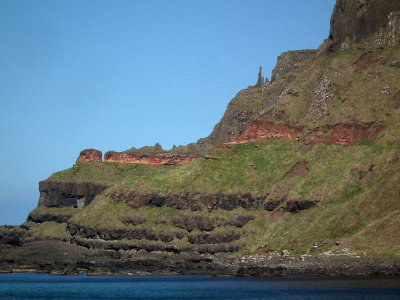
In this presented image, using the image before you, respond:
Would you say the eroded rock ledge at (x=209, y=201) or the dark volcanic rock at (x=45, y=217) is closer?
the eroded rock ledge at (x=209, y=201)

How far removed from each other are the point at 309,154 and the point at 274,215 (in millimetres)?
15997

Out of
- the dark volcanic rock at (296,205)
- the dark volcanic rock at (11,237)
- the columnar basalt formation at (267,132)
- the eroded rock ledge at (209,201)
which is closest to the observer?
the dark volcanic rock at (296,205)

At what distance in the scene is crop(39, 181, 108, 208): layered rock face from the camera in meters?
189

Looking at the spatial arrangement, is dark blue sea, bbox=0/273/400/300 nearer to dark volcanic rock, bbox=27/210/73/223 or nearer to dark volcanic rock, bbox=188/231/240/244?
dark volcanic rock, bbox=188/231/240/244

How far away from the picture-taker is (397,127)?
132 m

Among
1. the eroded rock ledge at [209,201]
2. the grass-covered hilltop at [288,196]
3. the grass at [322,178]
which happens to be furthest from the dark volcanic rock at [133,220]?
the eroded rock ledge at [209,201]

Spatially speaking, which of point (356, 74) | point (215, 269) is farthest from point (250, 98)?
point (215, 269)

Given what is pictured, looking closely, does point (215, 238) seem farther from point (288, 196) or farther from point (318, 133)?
point (318, 133)

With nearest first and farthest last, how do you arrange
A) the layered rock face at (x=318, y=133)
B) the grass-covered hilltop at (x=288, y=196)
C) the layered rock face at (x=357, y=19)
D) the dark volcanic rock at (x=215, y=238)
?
the grass-covered hilltop at (x=288, y=196) → the dark volcanic rock at (x=215, y=238) → the layered rock face at (x=318, y=133) → the layered rock face at (x=357, y=19)

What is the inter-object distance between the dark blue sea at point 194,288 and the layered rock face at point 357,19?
7067 cm

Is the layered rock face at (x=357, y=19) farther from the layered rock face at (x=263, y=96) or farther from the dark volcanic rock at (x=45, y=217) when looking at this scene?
the dark volcanic rock at (x=45, y=217)

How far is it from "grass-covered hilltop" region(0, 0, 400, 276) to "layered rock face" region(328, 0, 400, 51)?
23 cm

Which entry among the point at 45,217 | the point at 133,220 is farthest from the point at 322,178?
the point at 45,217

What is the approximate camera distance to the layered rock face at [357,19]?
155863 millimetres
